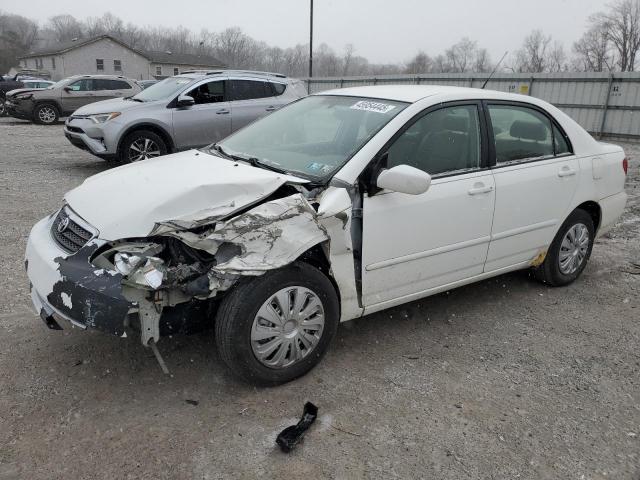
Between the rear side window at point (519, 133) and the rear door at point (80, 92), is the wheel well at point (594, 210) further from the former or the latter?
the rear door at point (80, 92)

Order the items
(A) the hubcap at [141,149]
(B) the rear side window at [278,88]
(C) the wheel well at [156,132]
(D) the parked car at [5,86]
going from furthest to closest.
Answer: (D) the parked car at [5,86] < (B) the rear side window at [278,88] < (A) the hubcap at [141,149] < (C) the wheel well at [156,132]

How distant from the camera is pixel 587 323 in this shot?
156 inches

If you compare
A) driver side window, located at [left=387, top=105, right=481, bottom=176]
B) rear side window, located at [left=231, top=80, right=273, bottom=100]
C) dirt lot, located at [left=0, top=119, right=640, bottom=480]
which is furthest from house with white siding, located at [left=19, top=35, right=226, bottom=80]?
dirt lot, located at [left=0, top=119, right=640, bottom=480]

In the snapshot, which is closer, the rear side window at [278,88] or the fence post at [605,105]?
the rear side window at [278,88]

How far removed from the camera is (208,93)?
9.02 metres

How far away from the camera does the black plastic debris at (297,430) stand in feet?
8.23

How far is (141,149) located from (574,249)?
22.1 ft

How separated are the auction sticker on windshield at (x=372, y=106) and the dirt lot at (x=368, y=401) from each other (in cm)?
149

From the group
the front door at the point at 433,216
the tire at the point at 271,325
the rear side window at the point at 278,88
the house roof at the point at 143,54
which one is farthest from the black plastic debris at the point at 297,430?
the house roof at the point at 143,54

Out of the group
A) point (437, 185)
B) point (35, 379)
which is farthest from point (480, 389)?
point (35, 379)

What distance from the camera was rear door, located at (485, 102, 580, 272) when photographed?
149 inches

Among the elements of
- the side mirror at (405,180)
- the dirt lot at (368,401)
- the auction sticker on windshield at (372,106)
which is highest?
the auction sticker on windshield at (372,106)

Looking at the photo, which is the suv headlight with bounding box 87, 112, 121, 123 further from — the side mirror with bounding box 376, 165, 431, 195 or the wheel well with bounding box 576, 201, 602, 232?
the wheel well with bounding box 576, 201, 602, 232

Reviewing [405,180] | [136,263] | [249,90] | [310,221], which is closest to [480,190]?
[405,180]
